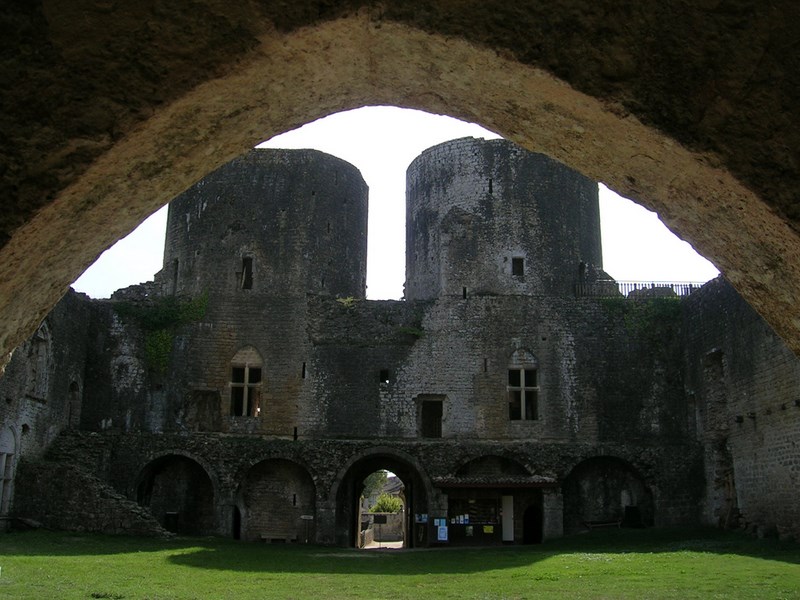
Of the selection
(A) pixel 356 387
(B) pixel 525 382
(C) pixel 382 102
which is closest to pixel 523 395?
(B) pixel 525 382

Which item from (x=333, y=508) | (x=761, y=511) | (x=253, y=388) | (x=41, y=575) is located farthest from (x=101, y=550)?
(x=761, y=511)

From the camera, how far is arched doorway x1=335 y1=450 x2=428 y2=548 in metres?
26.9

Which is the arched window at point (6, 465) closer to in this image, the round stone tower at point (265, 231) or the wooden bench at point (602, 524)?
the round stone tower at point (265, 231)

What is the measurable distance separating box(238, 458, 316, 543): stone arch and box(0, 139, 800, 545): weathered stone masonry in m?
0.06

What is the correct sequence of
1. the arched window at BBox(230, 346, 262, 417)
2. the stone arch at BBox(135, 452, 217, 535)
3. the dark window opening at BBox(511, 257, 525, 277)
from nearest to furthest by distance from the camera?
the stone arch at BBox(135, 452, 217, 535) < the arched window at BBox(230, 346, 262, 417) < the dark window opening at BBox(511, 257, 525, 277)

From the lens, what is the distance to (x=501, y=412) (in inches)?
1117

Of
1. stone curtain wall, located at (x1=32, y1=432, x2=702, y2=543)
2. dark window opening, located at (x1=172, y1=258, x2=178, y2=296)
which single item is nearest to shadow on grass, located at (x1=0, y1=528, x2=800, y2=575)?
stone curtain wall, located at (x1=32, y1=432, x2=702, y2=543)

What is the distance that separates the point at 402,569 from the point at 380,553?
5.68 m

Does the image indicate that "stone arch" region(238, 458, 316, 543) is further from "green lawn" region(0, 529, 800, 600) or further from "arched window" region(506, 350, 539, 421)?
"arched window" region(506, 350, 539, 421)

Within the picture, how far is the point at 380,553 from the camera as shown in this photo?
23.4m

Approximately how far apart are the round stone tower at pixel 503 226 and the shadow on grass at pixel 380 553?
995 centimetres

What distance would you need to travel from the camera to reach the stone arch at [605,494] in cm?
2688

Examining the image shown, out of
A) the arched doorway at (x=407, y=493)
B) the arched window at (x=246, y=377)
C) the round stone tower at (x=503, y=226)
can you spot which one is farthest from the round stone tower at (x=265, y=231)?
the arched doorway at (x=407, y=493)

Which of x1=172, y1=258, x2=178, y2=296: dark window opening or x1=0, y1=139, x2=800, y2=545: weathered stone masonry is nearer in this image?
x1=0, y1=139, x2=800, y2=545: weathered stone masonry
